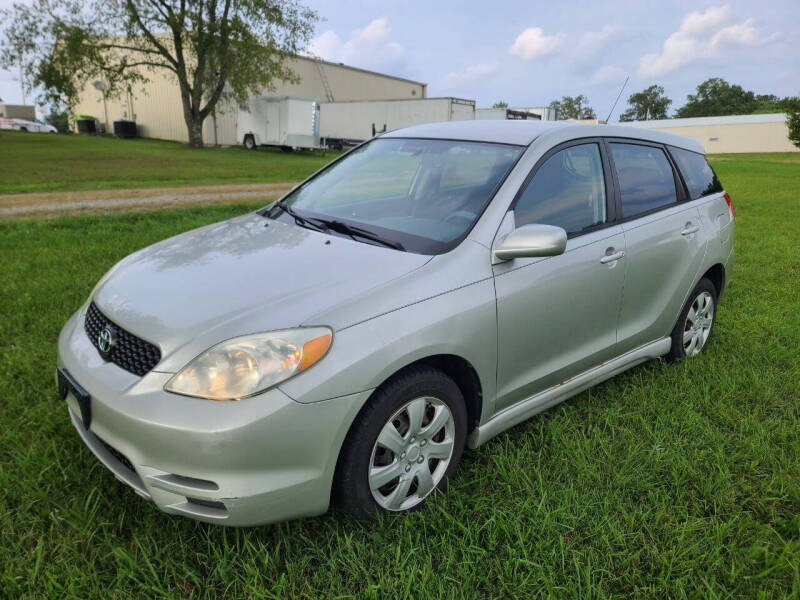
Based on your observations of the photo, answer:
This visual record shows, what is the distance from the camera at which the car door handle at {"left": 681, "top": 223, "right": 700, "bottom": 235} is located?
3717 mm

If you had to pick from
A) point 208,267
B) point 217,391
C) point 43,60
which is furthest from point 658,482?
point 43,60

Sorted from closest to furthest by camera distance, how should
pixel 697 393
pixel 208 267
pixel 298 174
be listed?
1. pixel 208 267
2. pixel 697 393
3. pixel 298 174

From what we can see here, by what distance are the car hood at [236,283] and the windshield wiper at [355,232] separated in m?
0.06

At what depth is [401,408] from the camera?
90.0 inches

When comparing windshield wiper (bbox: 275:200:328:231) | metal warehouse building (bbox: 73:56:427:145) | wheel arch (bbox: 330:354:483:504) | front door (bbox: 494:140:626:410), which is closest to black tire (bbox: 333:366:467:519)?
wheel arch (bbox: 330:354:483:504)

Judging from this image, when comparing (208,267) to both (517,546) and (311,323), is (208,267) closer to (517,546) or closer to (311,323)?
(311,323)

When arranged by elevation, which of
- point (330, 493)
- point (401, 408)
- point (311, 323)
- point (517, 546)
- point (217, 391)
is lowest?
point (517, 546)

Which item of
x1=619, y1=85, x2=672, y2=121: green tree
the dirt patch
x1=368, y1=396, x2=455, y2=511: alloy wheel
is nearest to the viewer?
x1=368, y1=396, x2=455, y2=511: alloy wheel

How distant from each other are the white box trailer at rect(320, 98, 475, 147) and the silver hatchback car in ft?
91.4

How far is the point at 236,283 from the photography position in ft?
8.05

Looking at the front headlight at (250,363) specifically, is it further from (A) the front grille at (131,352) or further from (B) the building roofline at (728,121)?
(B) the building roofline at (728,121)

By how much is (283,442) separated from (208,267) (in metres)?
1.03

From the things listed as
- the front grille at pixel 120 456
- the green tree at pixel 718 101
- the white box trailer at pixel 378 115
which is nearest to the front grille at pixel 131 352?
the front grille at pixel 120 456

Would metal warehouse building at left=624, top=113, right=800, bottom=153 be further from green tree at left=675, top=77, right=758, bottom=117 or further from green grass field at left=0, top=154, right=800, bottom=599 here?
green grass field at left=0, top=154, right=800, bottom=599
